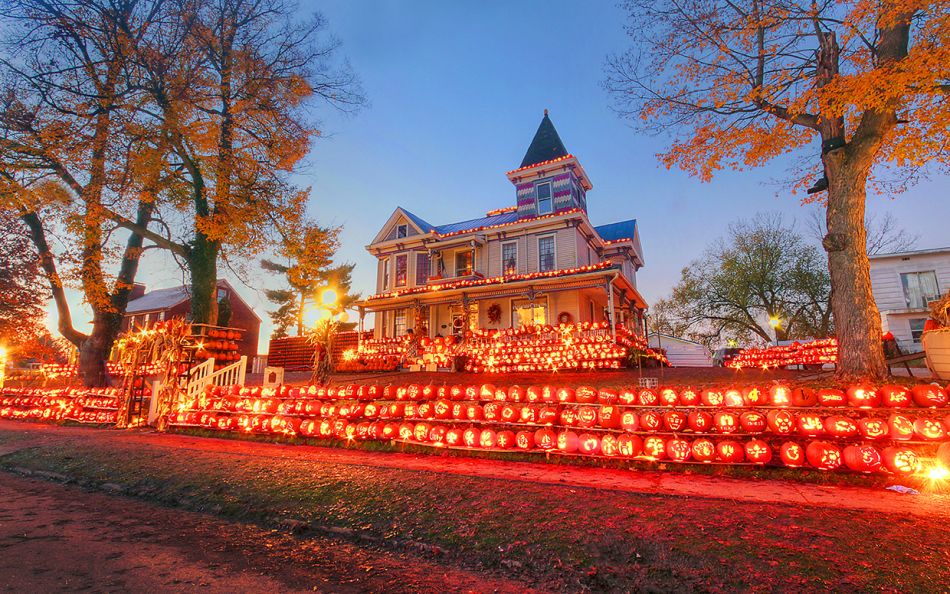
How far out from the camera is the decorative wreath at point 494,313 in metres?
22.2

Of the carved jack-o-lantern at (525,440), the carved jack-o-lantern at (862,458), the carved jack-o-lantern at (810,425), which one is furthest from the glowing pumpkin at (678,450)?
the carved jack-o-lantern at (525,440)

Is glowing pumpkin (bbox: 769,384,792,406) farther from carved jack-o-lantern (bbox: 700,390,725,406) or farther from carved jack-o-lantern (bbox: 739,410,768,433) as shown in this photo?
carved jack-o-lantern (bbox: 700,390,725,406)

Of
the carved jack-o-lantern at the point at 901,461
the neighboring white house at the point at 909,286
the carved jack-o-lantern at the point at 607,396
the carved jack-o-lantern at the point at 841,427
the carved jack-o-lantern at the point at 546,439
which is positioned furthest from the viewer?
the neighboring white house at the point at 909,286

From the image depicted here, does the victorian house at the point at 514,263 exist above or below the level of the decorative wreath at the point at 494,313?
above

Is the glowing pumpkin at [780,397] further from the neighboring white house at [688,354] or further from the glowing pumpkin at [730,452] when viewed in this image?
the neighboring white house at [688,354]

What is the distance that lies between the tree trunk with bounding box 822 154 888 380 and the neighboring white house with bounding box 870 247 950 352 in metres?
19.7

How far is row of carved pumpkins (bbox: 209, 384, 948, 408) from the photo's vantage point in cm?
486

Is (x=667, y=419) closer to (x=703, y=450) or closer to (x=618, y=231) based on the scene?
(x=703, y=450)

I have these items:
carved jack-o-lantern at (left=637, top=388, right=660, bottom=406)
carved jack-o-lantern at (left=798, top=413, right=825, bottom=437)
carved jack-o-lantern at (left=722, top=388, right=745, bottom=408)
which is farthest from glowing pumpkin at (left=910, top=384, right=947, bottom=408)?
carved jack-o-lantern at (left=637, top=388, right=660, bottom=406)

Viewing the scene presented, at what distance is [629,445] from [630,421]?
0.31 metres

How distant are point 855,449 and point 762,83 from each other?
9.92m

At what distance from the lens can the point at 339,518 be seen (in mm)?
4215

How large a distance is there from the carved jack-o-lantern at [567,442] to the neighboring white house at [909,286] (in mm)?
26514

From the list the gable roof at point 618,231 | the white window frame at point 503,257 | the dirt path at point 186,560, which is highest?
the gable roof at point 618,231
